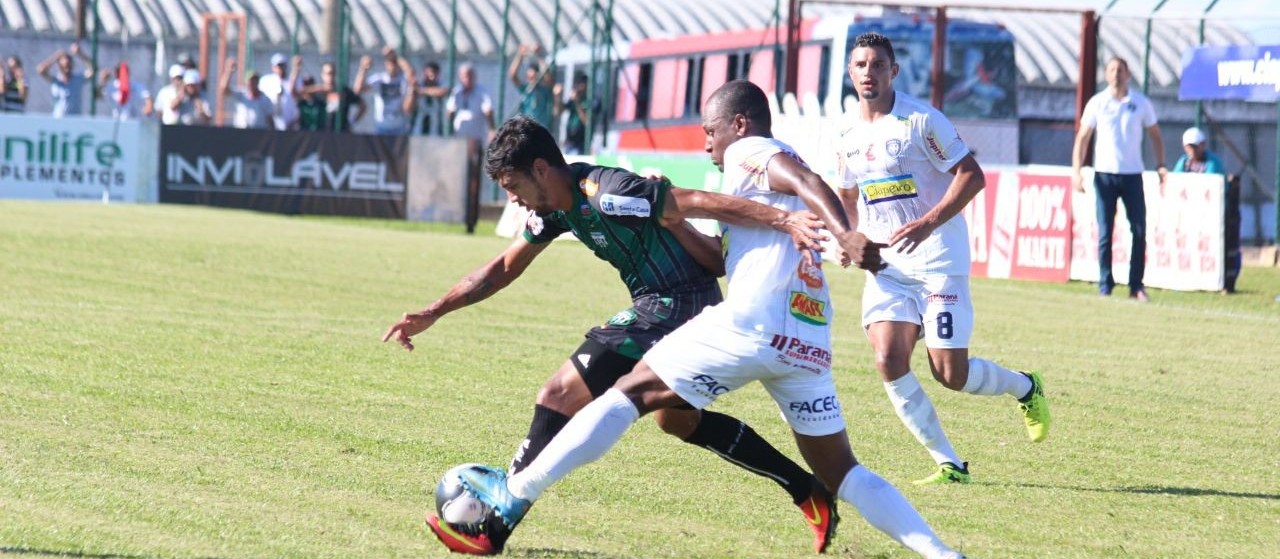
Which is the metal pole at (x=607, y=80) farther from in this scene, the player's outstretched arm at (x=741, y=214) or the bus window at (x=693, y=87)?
the player's outstretched arm at (x=741, y=214)

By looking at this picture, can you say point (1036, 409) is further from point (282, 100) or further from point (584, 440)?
point (282, 100)

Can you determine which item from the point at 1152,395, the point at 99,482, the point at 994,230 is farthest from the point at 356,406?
the point at 994,230

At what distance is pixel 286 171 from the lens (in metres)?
26.4

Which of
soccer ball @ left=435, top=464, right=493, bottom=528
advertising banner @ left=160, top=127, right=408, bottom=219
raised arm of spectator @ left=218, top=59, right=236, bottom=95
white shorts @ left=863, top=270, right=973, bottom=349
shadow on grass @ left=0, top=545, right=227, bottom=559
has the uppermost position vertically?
raised arm of spectator @ left=218, top=59, right=236, bottom=95

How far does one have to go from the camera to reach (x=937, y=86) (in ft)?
71.4

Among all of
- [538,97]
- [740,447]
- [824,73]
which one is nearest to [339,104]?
[538,97]

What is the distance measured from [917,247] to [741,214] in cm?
252

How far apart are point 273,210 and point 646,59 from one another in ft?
24.9

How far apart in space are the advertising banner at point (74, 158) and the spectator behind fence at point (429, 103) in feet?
13.5

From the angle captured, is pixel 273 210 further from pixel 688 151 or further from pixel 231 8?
pixel 231 8

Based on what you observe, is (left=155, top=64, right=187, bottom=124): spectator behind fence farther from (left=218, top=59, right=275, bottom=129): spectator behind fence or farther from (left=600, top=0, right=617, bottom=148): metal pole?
(left=600, top=0, right=617, bottom=148): metal pole

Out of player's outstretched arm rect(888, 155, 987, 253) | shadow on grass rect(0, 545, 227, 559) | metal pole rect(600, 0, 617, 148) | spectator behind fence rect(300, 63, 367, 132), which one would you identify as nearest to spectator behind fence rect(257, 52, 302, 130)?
spectator behind fence rect(300, 63, 367, 132)

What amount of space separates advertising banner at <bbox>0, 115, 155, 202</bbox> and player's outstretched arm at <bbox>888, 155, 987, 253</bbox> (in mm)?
20033

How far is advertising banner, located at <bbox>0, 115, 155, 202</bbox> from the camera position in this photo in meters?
25.7
